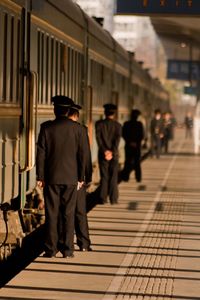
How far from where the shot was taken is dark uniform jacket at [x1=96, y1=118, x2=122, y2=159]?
19.0 m

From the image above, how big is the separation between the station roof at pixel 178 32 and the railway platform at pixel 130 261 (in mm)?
13481

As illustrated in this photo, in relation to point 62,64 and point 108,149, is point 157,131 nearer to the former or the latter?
point 108,149

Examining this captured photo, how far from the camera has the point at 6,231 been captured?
485 inches

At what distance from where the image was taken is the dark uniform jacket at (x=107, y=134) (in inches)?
749

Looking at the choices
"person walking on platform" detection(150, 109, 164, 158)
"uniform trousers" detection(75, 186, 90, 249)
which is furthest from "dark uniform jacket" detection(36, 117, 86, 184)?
"person walking on platform" detection(150, 109, 164, 158)

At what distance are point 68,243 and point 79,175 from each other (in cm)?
76

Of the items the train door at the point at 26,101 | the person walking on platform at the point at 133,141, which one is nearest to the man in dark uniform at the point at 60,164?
the train door at the point at 26,101

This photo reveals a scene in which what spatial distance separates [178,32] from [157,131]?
745 cm

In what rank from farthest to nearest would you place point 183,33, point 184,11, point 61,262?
point 183,33, point 184,11, point 61,262

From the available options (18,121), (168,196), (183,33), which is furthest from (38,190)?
(183,33)

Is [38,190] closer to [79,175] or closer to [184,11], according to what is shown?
[79,175]

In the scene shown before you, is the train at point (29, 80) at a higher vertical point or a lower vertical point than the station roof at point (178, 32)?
lower

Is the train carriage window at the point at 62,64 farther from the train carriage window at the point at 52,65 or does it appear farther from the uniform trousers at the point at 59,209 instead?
the uniform trousers at the point at 59,209

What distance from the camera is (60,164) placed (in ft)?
39.1
